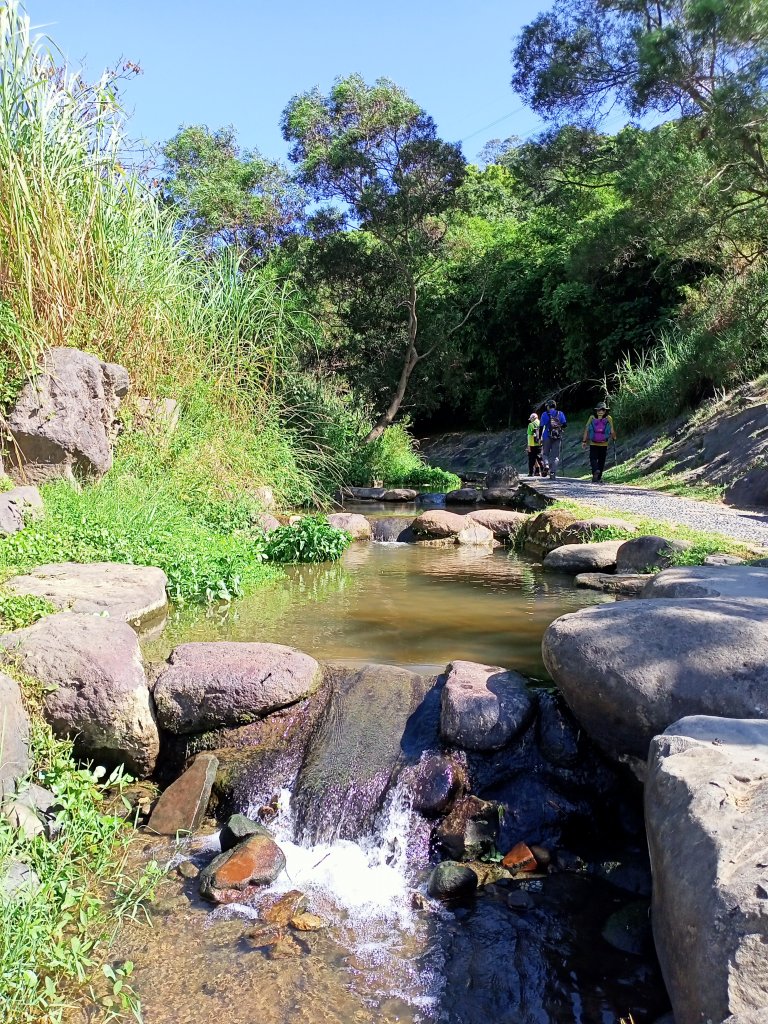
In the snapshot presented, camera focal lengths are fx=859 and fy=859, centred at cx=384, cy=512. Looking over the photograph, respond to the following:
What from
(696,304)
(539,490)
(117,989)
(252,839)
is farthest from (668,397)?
(117,989)

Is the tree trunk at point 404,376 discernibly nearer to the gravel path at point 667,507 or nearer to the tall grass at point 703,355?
the tall grass at point 703,355

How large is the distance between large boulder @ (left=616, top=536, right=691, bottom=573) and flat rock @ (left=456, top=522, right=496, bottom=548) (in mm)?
3246

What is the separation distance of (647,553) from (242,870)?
16.9ft

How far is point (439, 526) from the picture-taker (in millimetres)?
11469

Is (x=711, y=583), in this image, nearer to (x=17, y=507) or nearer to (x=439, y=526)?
(x=17, y=507)

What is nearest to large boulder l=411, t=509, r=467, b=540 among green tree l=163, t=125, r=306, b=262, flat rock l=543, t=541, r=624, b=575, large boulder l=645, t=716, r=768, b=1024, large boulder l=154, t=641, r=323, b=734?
flat rock l=543, t=541, r=624, b=575

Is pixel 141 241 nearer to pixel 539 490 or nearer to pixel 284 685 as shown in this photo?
pixel 284 685

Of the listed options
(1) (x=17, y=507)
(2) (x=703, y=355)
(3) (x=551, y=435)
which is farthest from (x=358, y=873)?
(3) (x=551, y=435)

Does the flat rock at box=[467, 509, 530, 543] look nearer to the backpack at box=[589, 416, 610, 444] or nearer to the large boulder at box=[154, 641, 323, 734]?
the backpack at box=[589, 416, 610, 444]

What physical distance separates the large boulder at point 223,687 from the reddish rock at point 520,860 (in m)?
1.46

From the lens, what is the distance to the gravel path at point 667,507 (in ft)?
29.4

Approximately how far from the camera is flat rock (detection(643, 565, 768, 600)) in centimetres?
474

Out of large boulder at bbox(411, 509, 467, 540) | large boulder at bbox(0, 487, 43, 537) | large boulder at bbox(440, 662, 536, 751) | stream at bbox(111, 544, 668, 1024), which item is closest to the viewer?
stream at bbox(111, 544, 668, 1024)

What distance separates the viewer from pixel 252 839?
374 centimetres
